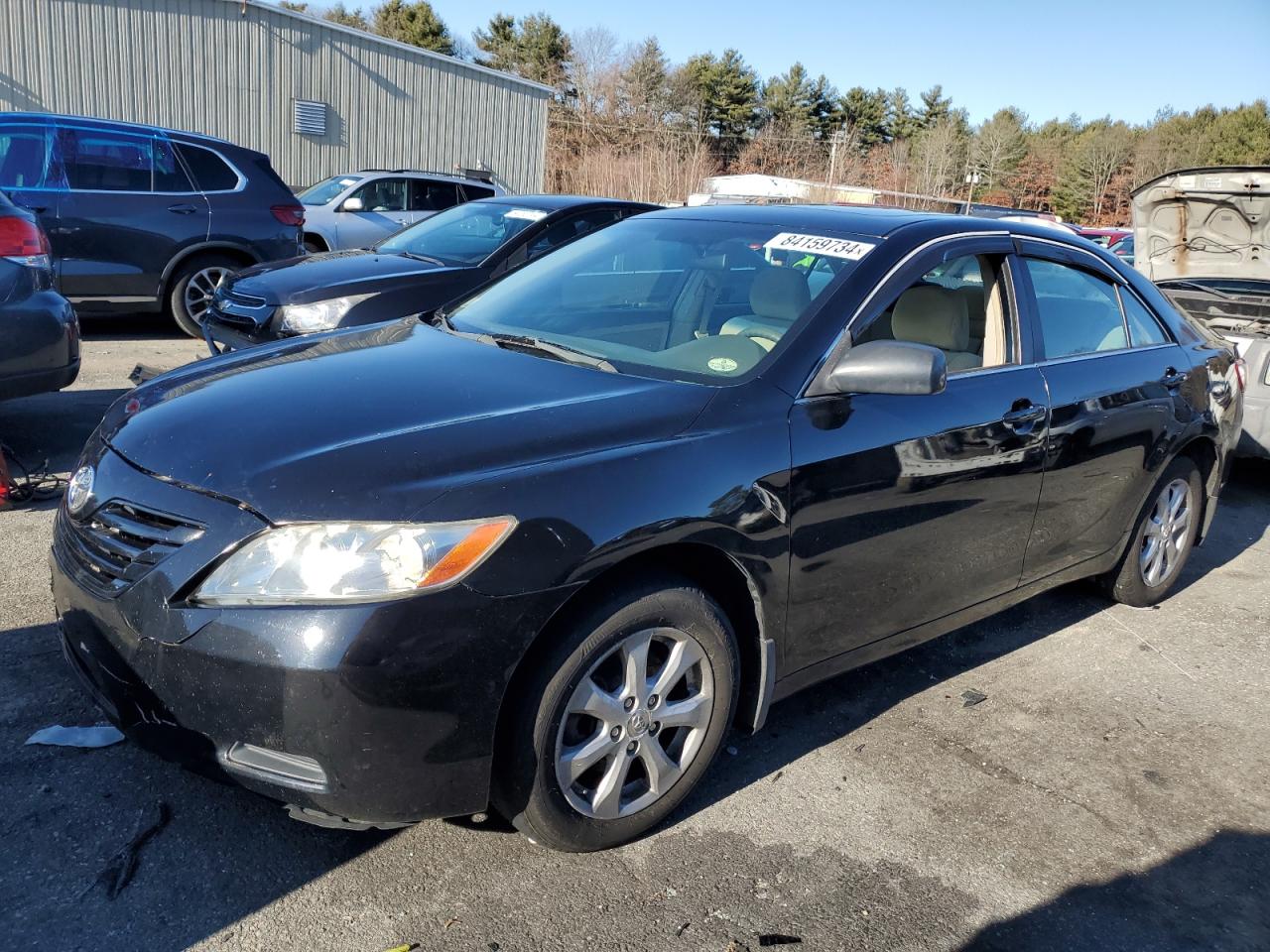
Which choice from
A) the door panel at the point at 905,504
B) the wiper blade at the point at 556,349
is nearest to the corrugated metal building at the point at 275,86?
the wiper blade at the point at 556,349

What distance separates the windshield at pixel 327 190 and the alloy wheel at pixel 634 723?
483 inches

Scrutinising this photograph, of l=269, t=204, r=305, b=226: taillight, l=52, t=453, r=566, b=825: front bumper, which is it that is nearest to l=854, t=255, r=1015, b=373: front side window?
l=52, t=453, r=566, b=825: front bumper

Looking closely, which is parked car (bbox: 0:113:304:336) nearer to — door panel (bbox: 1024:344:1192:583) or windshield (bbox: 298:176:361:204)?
windshield (bbox: 298:176:361:204)

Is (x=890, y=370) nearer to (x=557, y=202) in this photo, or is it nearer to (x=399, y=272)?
(x=399, y=272)

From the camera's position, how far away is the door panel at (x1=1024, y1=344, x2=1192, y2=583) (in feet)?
12.5

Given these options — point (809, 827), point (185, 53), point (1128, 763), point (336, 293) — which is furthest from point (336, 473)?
point (185, 53)

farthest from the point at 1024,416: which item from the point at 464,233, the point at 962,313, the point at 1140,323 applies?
the point at 464,233

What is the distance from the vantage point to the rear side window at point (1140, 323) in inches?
173

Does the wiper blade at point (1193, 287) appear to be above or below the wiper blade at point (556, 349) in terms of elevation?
above

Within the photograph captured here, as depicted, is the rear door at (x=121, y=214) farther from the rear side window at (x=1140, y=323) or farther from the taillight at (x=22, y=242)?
the rear side window at (x=1140, y=323)

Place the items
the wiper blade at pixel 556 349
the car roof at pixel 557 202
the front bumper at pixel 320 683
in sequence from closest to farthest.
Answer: the front bumper at pixel 320 683
the wiper blade at pixel 556 349
the car roof at pixel 557 202

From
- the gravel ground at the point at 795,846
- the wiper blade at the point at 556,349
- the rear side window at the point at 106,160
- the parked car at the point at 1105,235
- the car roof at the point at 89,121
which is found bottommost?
the gravel ground at the point at 795,846

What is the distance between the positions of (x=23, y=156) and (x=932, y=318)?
8007 millimetres

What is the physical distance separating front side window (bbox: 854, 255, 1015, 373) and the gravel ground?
4.13ft
